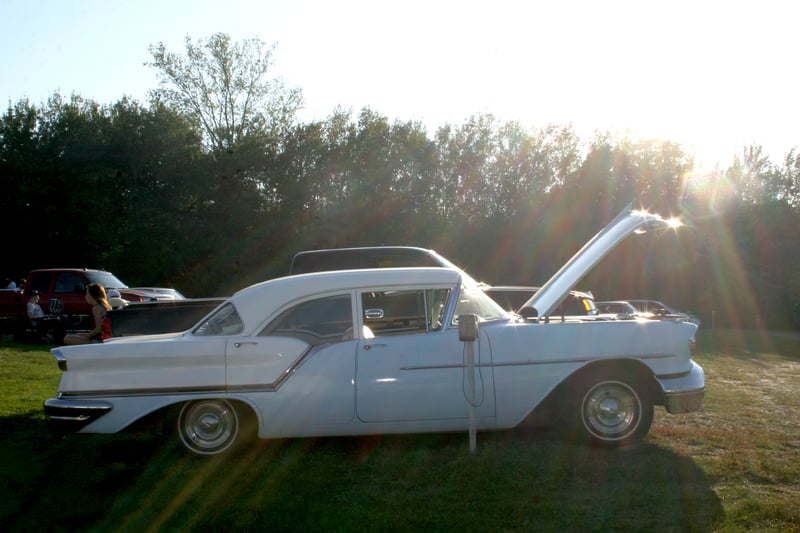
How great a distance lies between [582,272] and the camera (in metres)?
6.79

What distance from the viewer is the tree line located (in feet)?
131

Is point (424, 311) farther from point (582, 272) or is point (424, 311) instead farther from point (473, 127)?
point (473, 127)

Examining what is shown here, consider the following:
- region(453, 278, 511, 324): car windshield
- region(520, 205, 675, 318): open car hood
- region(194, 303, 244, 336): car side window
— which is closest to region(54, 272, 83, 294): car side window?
region(194, 303, 244, 336): car side window

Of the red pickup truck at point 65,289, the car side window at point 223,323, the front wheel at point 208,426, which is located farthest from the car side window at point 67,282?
the front wheel at point 208,426

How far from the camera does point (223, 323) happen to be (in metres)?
6.50

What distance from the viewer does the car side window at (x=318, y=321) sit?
21.2 ft

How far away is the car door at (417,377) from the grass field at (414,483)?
387 millimetres

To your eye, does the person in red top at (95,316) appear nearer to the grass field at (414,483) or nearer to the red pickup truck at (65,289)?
the grass field at (414,483)

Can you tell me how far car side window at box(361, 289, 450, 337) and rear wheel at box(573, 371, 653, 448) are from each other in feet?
4.66

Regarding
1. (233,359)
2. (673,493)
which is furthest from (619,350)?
(233,359)

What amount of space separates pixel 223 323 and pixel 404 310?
1.58m

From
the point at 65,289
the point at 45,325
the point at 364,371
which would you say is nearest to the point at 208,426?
the point at 364,371

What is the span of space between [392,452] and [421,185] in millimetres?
41086

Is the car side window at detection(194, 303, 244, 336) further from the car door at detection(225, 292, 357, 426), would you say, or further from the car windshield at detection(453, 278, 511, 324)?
the car windshield at detection(453, 278, 511, 324)
